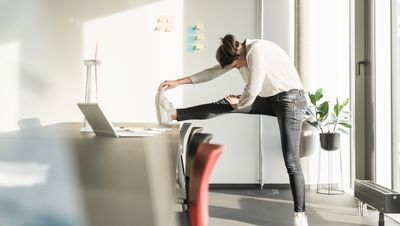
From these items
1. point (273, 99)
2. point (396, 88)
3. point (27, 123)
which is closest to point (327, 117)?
point (396, 88)

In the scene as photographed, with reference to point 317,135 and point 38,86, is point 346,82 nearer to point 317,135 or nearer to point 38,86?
point 317,135

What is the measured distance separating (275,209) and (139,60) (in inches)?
83.3

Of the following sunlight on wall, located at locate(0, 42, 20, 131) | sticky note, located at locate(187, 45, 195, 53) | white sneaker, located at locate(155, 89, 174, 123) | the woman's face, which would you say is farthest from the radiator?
sunlight on wall, located at locate(0, 42, 20, 131)

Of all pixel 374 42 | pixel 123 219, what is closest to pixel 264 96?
pixel 374 42

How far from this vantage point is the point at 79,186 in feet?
2.78

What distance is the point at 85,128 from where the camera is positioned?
1921 mm

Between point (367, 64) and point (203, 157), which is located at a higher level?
point (367, 64)

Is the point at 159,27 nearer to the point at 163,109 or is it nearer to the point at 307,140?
the point at 163,109

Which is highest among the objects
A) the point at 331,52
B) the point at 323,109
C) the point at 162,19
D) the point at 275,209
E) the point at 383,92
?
the point at 162,19

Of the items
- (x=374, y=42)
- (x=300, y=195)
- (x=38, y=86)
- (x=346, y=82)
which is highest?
(x=374, y=42)

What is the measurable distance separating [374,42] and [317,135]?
1.21 metres

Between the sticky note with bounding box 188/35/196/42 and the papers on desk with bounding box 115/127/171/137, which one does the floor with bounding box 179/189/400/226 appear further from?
the sticky note with bounding box 188/35/196/42

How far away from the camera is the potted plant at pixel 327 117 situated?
154 inches

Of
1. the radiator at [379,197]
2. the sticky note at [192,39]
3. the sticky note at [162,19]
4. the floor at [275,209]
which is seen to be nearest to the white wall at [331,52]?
the floor at [275,209]
